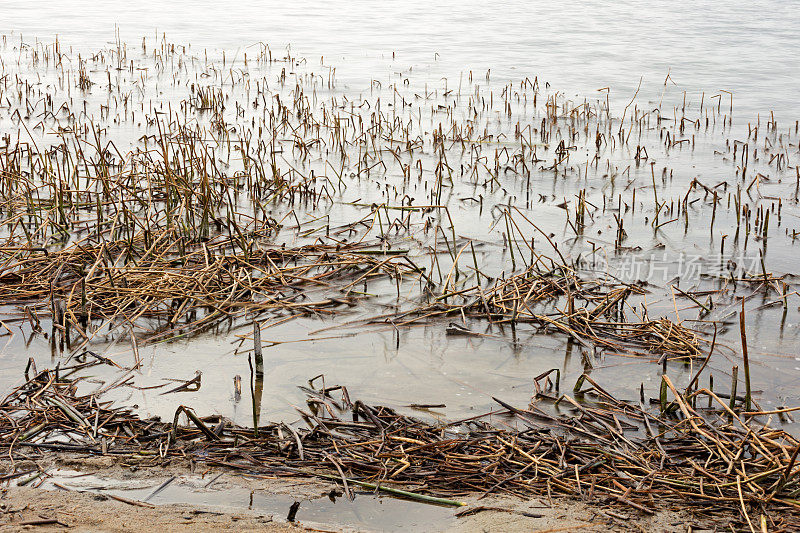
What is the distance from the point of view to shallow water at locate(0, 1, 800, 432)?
439 cm

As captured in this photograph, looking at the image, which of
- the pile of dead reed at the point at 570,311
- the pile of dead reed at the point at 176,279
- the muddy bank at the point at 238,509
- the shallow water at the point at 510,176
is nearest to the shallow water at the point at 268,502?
the muddy bank at the point at 238,509

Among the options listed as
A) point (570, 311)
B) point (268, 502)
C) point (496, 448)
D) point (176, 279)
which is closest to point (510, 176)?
point (570, 311)

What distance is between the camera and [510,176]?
8.33m

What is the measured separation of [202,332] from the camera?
488cm

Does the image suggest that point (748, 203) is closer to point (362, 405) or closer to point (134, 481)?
point (362, 405)

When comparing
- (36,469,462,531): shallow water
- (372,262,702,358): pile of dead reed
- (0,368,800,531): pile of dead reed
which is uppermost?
(372,262,702,358): pile of dead reed

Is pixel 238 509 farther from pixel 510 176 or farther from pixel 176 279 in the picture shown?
pixel 510 176

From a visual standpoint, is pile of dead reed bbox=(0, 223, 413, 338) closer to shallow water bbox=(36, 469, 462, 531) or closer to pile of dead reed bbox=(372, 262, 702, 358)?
pile of dead reed bbox=(372, 262, 702, 358)

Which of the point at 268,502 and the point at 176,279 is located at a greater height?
the point at 176,279

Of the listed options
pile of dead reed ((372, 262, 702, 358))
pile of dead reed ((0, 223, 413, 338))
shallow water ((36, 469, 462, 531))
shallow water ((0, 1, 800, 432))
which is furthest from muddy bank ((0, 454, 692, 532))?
pile of dead reed ((372, 262, 702, 358))

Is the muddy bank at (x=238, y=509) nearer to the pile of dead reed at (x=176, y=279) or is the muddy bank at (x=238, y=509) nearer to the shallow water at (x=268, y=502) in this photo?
the shallow water at (x=268, y=502)

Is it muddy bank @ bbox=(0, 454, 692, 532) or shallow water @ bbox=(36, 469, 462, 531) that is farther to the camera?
shallow water @ bbox=(36, 469, 462, 531)

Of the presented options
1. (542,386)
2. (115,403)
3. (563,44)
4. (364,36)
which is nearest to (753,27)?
(563,44)

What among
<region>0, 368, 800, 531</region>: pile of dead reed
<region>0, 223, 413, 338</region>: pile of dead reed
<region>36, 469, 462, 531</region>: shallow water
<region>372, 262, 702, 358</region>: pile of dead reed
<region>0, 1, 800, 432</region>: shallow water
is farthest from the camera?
<region>0, 223, 413, 338</region>: pile of dead reed
